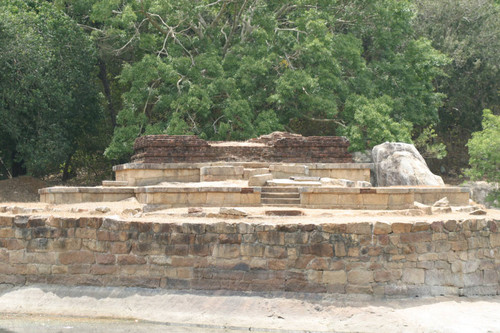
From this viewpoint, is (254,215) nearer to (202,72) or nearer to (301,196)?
(301,196)

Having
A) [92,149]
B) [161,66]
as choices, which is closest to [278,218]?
[161,66]

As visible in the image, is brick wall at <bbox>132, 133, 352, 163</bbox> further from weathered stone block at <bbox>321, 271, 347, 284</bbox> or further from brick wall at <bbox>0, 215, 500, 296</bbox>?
weathered stone block at <bbox>321, 271, 347, 284</bbox>

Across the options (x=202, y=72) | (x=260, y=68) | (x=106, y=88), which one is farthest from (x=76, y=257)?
(x=106, y=88)

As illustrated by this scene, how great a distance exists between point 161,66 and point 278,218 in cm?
1064

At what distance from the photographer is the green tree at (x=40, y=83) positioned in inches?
714

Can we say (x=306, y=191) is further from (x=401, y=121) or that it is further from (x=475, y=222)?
(x=401, y=121)

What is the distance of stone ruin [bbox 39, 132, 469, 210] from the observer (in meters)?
11.5

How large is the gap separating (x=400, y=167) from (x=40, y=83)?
10.6 m

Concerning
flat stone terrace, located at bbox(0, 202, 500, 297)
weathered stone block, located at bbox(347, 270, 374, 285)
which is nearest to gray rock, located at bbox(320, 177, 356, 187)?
flat stone terrace, located at bbox(0, 202, 500, 297)

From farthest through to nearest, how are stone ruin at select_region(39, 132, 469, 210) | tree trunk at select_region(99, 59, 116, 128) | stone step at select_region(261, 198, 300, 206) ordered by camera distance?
tree trunk at select_region(99, 59, 116, 128) < stone step at select_region(261, 198, 300, 206) < stone ruin at select_region(39, 132, 469, 210)

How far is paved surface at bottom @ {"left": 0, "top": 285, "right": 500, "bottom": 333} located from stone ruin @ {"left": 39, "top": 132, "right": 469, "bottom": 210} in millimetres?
2896

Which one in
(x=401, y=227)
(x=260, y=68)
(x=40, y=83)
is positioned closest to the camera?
(x=401, y=227)

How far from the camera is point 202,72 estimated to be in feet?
65.5

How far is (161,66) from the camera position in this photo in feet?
62.0
